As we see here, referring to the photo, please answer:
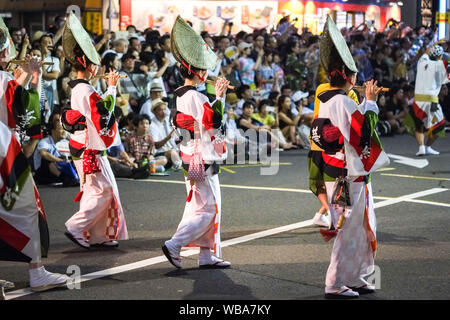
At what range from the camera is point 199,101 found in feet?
21.2

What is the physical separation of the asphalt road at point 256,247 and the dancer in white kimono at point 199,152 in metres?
0.25

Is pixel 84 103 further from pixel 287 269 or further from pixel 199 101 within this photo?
pixel 287 269

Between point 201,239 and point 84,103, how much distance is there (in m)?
1.70

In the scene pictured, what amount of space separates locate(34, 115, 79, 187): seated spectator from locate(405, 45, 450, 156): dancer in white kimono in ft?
20.5

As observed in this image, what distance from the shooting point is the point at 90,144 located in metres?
7.28

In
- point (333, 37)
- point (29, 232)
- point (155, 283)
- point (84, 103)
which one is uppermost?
point (333, 37)

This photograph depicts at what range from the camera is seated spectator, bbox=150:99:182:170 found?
40.7 ft

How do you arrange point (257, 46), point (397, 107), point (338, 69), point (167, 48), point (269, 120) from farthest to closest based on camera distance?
point (397, 107)
point (257, 46)
point (167, 48)
point (269, 120)
point (338, 69)

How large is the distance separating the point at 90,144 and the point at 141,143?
4646mm

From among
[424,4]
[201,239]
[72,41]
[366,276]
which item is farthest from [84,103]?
[424,4]

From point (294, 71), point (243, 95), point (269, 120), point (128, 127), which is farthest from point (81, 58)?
point (294, 71)

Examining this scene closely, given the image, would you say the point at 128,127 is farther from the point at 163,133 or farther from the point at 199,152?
the point at 199,152

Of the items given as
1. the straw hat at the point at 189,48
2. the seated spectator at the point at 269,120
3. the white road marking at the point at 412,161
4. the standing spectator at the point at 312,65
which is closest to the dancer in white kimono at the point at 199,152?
the straw hat at the point at 189,48

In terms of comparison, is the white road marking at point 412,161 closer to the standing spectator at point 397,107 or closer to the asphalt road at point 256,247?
the asphalt road at point 256,247
